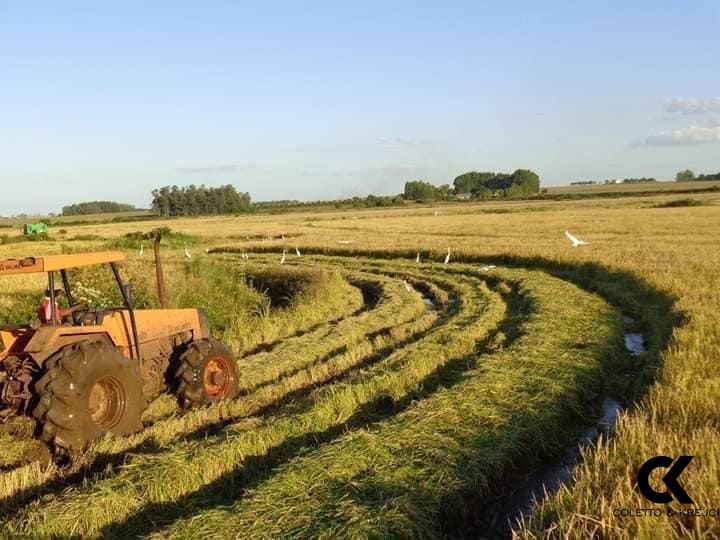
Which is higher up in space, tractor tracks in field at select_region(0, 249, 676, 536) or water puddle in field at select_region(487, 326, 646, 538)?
tractor tracks in field at select_region(0, 249, 676, 536)

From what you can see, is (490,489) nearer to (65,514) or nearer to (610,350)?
(65,514)

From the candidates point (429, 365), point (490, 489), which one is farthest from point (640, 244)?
point (490, 489)

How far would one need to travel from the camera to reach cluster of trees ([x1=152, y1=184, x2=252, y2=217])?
12950cm

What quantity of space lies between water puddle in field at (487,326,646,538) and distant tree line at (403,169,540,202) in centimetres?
11880

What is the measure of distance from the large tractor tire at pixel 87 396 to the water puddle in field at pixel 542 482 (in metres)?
3.63

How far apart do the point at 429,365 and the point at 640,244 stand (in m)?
20.2

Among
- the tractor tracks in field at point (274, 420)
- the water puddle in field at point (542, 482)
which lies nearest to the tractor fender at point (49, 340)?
the tractor tracks in field at point (274, 420)

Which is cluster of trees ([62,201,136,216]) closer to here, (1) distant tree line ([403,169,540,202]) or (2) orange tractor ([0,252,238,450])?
(1) distant tree line ([403,169,540,202])

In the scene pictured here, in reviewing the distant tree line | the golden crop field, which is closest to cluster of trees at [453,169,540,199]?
the distant tree line

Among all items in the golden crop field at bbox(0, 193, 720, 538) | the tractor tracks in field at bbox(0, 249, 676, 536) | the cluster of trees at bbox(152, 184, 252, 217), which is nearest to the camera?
the golden crop field at bbox(0, 193, 720, 538)

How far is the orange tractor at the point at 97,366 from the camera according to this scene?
19.5 feet

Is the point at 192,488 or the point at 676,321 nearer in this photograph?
the point at 192,488

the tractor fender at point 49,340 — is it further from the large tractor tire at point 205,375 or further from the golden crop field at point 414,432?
the large tractor tire at point 205,375

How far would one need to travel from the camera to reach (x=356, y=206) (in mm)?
119625
